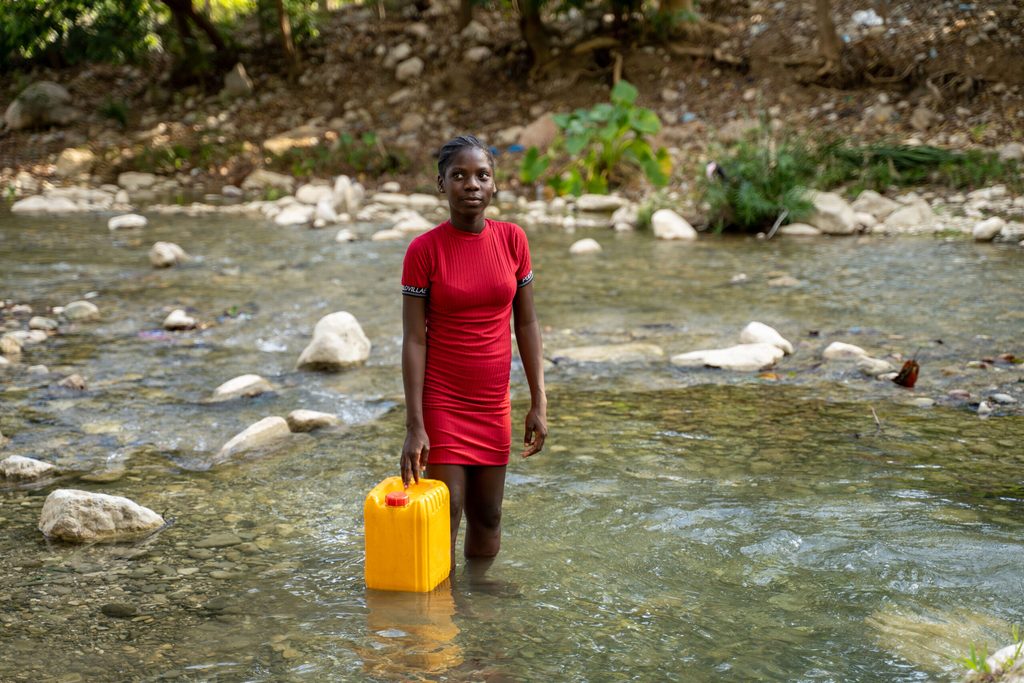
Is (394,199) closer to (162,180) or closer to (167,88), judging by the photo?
(162,180)

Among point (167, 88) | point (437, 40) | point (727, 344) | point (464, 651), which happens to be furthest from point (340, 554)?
point (167, 88)

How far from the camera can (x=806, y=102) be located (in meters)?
13.0

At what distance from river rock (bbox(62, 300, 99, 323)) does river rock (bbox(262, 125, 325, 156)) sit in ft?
26.2

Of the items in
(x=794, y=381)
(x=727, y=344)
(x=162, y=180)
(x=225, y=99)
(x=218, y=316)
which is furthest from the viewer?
(x=225, y=99)

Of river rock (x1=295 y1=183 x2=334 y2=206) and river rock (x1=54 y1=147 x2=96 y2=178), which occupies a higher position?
river rock (x1=54 y1=147 x2=96 y2=178)

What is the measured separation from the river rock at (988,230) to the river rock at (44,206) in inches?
396

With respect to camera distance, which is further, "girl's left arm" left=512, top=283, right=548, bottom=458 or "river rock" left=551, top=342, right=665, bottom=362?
"river rock" left=551, top=342, right=665, bottom=362

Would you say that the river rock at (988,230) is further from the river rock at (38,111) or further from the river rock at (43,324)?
the river rock at (38,111)

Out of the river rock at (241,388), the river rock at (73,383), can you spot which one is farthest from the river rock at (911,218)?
the river rock at (73,383)

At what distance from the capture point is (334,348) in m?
5.43

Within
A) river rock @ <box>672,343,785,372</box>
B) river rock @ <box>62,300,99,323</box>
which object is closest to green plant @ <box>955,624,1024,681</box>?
river rock @ <box>672,343,785,372</box>

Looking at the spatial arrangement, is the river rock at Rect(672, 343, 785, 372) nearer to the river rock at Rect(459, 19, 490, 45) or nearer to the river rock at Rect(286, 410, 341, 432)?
the river rock at Rect(286, 410, 341, 432)

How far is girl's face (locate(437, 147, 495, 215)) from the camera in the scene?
2.73m

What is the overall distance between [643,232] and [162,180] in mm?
8143
